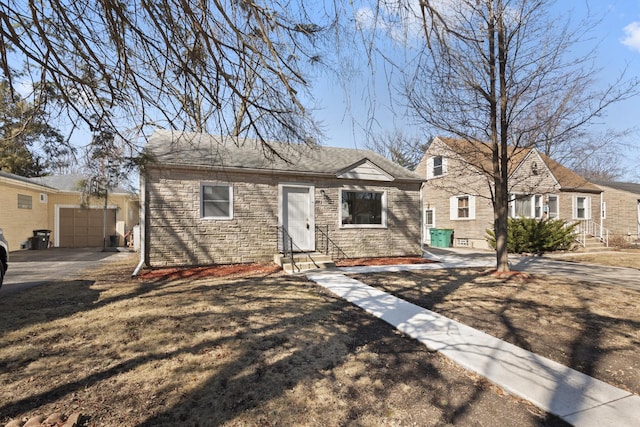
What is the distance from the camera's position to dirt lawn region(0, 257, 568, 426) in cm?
250

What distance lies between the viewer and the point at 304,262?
376 inches

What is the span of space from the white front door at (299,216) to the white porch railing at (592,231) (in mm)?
15325

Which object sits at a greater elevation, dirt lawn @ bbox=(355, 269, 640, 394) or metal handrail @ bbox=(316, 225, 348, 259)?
metal handrail @ bbox=(316, 225, 348, 259)

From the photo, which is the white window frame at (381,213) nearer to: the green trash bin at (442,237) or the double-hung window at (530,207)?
the green trash bin at (442,237)

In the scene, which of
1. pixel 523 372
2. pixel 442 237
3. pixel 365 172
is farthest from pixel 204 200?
pixel 442 237

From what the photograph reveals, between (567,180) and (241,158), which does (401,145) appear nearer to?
(241,158)

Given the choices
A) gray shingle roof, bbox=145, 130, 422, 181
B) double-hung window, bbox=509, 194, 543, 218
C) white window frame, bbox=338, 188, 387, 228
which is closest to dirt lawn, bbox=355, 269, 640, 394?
white window frame, bbox=338, 188, 387, 228

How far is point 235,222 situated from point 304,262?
2482mm

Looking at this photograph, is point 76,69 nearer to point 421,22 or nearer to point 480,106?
point 421,22

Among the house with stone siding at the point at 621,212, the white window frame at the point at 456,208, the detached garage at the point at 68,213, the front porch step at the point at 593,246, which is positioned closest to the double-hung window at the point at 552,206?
the front porch step at the point at 593,246

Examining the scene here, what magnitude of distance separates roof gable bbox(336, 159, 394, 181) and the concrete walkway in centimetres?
629

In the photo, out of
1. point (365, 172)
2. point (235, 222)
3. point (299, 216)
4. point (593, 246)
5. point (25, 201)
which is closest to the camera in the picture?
point (235, 222)

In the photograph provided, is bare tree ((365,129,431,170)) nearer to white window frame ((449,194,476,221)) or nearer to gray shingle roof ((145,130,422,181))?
gray shingle roof ((145,130,422,181))

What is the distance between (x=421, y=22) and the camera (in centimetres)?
283
